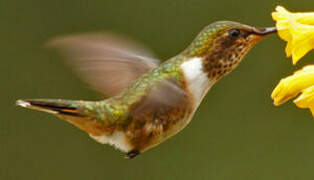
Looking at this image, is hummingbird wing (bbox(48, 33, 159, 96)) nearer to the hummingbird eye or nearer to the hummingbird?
the hummingbird

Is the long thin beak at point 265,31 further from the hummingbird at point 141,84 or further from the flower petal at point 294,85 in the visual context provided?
the flower petal at point 294,85

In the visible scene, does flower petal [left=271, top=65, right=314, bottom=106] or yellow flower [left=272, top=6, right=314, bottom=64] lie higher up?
yellow flower [left=272, top=6, right=314, bottom=64]

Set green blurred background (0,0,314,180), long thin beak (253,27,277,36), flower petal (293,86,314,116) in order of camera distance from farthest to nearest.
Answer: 1. green blurred background (0,0,314,180)
2. long thin beak (253,27,277,36)
3. flower petal (293,86,314,116)

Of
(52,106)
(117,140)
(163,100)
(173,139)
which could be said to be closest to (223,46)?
(163,100)

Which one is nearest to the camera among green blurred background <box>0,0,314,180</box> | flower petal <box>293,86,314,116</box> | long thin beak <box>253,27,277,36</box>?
flower petal <box>293,86,314,116</box>

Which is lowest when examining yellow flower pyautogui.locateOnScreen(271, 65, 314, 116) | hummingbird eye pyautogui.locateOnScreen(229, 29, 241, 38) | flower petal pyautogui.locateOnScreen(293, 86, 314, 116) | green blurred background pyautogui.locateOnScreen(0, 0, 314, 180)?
green blurred background pyautogui.locateOnScreen(0, 0, 314, 180)

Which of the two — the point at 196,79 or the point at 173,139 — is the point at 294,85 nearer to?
the point at 196,79

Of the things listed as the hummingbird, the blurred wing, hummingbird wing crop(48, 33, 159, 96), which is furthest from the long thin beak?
hummingbird wing crop(48, 33, 159, 96)

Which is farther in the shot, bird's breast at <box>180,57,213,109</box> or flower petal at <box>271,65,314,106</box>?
bird's breast at <box>180,57,213,109</box>
